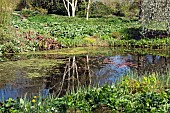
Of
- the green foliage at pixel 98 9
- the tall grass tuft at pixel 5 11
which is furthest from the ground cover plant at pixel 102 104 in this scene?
the green foliage at pixel 98 9

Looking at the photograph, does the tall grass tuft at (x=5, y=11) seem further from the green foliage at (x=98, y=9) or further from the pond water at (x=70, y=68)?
the green foliage at (x=98, y=9)

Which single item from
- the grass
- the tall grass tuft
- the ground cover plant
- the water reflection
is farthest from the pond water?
the ground cover plant

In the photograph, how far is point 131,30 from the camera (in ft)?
69.6

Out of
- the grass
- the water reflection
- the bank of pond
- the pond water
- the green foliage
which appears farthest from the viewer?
the green foliage

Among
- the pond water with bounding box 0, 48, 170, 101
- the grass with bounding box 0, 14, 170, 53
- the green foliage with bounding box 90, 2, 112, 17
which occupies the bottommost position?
the pond water with bounding box 0, 48, 170, 101

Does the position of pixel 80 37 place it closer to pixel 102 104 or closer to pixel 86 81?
pixel 86 81

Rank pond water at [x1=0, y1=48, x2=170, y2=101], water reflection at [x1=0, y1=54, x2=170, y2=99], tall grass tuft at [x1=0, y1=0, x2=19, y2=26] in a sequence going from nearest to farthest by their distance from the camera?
water reflection at [x1=0, y1=54, x2=170, y2=99] → pond water at [x1=0, y1=48, x2=170, y2=101] → tall grass tuft at [x1=0, y1=0, x2=19, y2=26]

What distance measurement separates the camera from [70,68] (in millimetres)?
11922

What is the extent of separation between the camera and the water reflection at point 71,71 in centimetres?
898

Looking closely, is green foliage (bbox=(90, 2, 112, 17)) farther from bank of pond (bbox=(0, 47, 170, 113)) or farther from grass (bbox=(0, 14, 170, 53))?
bank of pond (bbox=(0, 47, 170, 113))

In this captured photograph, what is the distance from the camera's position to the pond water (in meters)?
9.13

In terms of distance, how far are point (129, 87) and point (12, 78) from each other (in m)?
4.03

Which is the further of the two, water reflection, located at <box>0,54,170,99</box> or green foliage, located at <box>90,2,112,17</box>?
green foliage, located at <box>90,2,112,17</box>

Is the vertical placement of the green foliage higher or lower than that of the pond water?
higher
